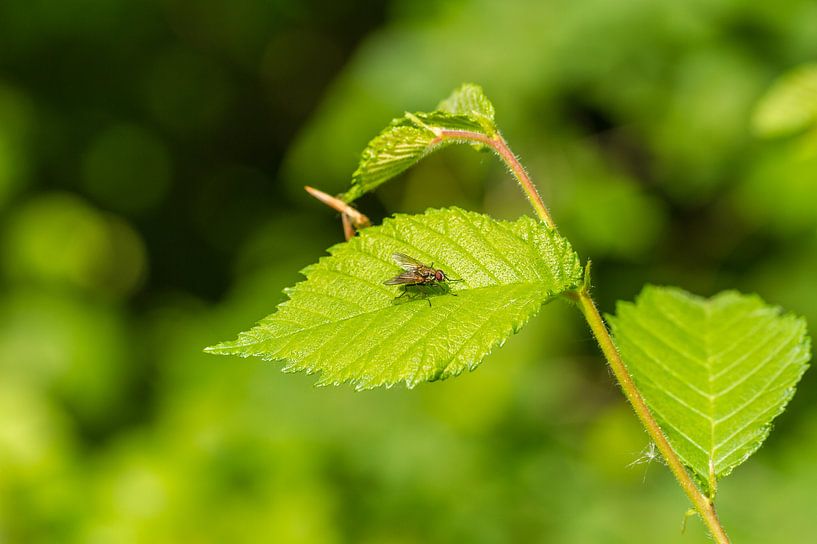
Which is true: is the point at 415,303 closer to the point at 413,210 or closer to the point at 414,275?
the point at 414,275

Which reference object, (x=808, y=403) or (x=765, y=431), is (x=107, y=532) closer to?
(x=765, y=431)

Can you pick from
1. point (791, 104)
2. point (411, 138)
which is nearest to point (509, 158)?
point (411, 138)

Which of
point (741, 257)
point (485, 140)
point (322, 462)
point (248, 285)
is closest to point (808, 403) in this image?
point (741, 257)

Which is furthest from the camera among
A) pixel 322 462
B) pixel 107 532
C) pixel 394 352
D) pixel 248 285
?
pixel 248 285

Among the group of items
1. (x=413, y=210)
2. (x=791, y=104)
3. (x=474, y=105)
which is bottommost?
(x=474, y=105)

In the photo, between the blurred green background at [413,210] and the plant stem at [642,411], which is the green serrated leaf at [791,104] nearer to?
the blurred green background at [413,210]
